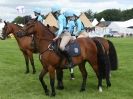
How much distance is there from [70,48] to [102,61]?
1.42m

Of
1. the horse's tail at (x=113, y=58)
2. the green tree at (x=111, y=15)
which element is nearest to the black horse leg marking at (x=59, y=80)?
the horse's tail at (x=113, y=58)

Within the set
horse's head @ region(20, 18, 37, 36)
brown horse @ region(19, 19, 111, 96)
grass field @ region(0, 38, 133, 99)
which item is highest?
horse's head @ region(20, 18, 37, 36)

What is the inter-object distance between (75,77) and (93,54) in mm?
3133

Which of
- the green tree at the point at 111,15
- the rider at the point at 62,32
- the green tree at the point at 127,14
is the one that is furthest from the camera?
the green tree at the point at 111,15

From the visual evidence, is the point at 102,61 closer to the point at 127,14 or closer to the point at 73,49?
the point at 73,49

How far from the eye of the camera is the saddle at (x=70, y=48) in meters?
11.9

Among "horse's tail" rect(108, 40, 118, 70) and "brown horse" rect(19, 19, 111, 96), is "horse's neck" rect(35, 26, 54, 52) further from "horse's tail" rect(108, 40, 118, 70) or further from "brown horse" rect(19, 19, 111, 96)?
"horse's tail" rect(108, 40, 118, 70)

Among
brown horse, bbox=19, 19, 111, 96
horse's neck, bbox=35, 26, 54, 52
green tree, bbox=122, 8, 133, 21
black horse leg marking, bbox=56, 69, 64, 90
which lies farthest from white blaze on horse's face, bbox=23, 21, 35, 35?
green tree, bbox=122, 8, 133, 21

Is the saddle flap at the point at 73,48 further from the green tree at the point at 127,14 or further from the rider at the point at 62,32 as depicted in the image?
the green tree at the point at 127,14

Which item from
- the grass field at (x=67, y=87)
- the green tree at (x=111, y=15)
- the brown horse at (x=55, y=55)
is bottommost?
the green tree at (x=111, y=15)

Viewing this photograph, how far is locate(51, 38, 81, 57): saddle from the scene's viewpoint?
39.1ft

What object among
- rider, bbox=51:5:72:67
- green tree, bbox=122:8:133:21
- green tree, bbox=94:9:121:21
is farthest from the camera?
green tree, bbox=94:9:121:21

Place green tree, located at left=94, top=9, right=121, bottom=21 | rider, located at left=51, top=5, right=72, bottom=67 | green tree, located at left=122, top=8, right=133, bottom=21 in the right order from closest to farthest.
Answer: rider, located at left=51, top=5, right=72, bottom=67
green tree, located at left=122, top=8, right=133, bottom=21
green tree, located at left=94, top=9, right=121, bottom=21

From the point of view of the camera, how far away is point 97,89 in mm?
12977
